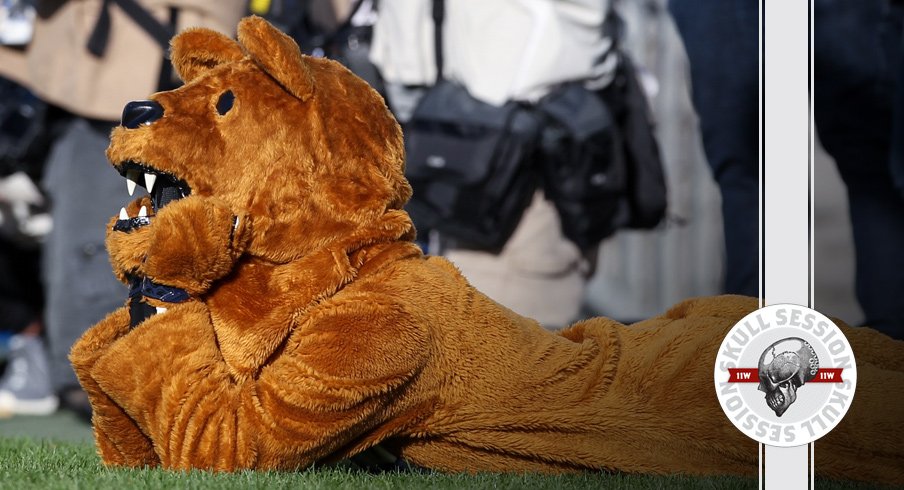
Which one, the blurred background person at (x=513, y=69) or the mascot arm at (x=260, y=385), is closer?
the mascot arm at (x=260, y=385)

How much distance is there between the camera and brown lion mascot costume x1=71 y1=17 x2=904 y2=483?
1438 millimetres

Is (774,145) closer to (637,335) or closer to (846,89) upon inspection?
(637,335)

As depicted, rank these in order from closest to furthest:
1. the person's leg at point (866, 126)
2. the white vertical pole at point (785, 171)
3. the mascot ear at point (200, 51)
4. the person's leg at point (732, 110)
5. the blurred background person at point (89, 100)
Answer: the white vertical pole at point (785, 171) → the mascot ear at point (200, 51) → the person's leg at point (866, 126) → the person's leg at point (732, 110) → the blurred background person at point (89, 100)

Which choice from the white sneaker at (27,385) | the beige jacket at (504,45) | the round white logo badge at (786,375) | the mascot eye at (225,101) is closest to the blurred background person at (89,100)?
the beige jacket at (504,45)

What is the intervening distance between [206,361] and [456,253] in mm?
1720

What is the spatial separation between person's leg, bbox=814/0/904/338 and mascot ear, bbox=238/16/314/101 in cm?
149

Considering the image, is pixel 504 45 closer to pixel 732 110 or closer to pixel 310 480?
pixel 732 110

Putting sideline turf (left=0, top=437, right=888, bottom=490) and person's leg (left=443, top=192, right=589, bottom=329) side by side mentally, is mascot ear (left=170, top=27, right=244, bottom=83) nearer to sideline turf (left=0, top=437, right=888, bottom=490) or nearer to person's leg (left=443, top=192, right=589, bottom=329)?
sideline turf (left=0, top=437, right=888, bottom=490)

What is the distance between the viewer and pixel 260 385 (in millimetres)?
1450

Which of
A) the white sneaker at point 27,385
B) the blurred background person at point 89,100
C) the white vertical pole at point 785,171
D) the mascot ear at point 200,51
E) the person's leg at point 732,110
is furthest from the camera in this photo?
the white sneaker at point 27,385

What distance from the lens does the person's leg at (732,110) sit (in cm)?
279

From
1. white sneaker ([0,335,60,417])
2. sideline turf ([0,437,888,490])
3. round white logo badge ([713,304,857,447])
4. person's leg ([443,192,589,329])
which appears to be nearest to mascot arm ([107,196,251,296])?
sideline turf ([0,437,888,490])

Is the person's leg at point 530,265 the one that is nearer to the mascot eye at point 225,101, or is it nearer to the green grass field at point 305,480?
the green grass field at point 305,480

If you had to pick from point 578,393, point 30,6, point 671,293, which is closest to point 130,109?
point 578,393
